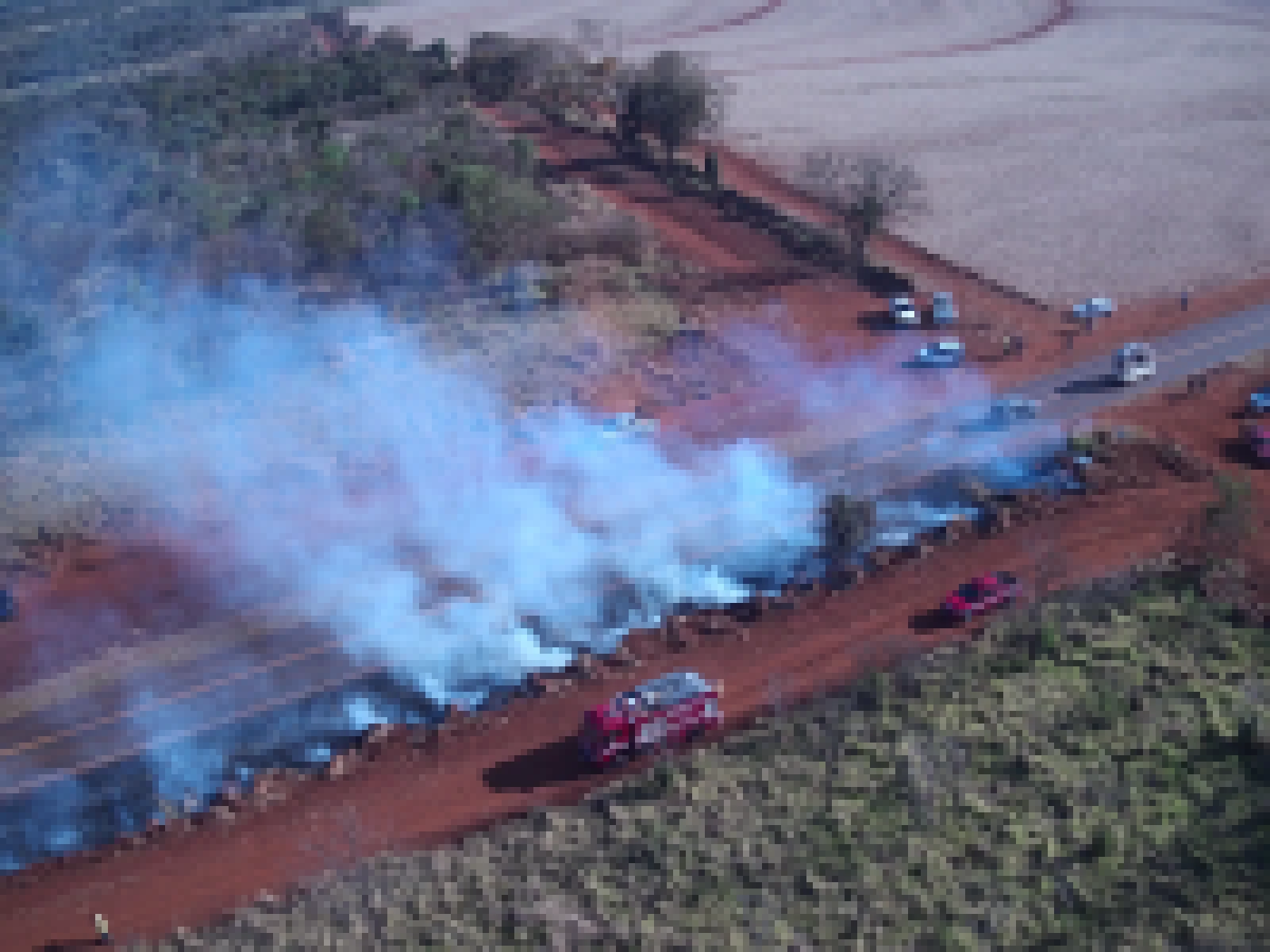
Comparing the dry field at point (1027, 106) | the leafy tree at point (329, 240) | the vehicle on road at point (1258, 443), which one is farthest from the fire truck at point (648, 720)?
the dry field at point (1027, 106)

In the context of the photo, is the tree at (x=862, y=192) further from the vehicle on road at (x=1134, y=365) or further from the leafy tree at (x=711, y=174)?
the vehicle on road at (x=1134, y=365)

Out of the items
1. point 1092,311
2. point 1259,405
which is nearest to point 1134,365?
point 1259,405

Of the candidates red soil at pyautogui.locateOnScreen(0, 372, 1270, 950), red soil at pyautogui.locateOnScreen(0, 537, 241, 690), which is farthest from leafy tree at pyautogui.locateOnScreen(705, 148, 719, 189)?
red soil at pyautogui.locateOnScreen(0, 537, 241, 690)

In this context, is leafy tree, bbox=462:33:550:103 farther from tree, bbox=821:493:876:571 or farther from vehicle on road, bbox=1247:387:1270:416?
tree, bbox=821:493:876:571

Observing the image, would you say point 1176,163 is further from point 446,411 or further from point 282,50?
point 282,50

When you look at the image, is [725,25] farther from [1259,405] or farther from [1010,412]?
[1259,405]
